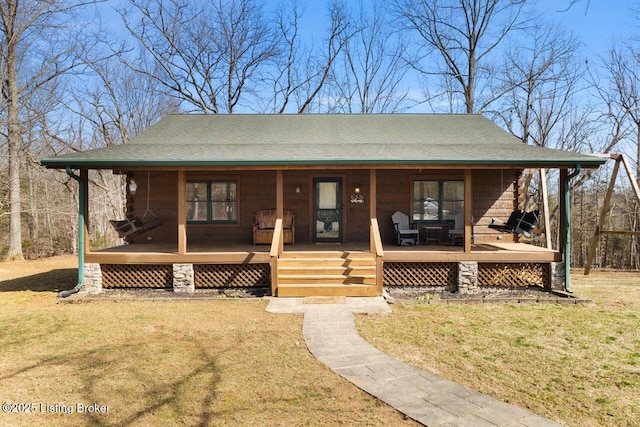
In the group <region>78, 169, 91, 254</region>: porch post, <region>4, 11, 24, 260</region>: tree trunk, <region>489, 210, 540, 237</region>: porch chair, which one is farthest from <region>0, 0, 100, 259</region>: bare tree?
<region>489, 210, 540, 237</region>: porch chair

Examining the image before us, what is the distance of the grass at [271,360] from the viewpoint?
3.28 metres

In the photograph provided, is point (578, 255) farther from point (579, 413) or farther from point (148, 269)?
point (148, 269)

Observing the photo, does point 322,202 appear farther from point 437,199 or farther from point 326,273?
point 437,199

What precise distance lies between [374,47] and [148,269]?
21.2 m

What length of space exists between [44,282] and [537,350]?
11.0 meters

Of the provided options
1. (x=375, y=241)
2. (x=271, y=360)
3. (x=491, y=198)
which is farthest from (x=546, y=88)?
(x=271, y=360)

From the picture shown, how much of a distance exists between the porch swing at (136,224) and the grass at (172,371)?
7.81 ft

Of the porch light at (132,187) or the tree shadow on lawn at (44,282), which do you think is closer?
the tree shadow on lawn at (44,282)

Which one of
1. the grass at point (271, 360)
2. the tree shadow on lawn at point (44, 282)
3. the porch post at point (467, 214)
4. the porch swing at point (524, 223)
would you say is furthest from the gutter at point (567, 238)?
the tree shadow on lawn at point (44, 282)

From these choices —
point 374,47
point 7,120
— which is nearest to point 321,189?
point 7,120

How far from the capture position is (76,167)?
7.88 metres

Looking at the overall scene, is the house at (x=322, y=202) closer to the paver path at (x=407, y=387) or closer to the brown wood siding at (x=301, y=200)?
the brown wood siding at (x=301, y=200)

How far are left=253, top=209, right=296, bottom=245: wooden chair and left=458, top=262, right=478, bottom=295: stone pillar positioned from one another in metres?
4.25

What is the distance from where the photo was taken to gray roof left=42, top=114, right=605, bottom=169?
25.3 feet
